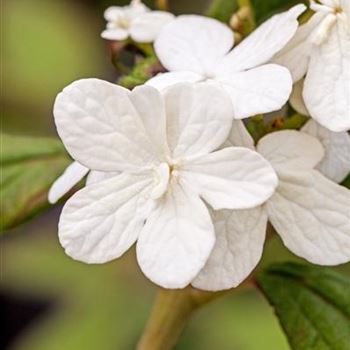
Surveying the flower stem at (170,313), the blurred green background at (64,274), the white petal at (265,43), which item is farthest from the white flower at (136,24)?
the blurred green background at (64,274)

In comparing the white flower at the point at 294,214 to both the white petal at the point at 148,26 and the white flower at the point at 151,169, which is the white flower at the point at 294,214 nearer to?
the white flower at the point at 151,169

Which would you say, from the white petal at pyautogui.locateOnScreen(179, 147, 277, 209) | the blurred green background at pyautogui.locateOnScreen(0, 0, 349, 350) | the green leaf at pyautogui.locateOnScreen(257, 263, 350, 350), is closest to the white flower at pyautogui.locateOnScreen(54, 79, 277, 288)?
the white petal at pyautogui.locateOnScreen(179, 147, 277, 209)

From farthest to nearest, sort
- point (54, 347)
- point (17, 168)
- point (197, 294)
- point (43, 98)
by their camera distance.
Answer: point (43, 98)
point (54, 347)
point (17, 168)
point (197, 294)

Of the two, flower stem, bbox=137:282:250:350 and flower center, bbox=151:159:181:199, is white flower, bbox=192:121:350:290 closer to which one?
flower center, bbox=151:159:181:199

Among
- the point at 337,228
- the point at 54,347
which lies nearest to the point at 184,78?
the point at 337,228

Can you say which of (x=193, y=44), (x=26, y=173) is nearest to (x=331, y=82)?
(x=193, y=44)

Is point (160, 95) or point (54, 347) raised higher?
point (160, 95)

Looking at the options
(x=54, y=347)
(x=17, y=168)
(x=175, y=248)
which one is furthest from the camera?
(x=54, y=347)

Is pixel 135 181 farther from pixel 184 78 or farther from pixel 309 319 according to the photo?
pixel 309 319
